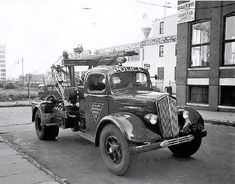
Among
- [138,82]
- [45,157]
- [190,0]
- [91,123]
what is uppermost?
[190,0]

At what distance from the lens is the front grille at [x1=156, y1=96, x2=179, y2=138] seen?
5.41 meters

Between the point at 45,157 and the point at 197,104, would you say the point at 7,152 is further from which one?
the point at 197,104

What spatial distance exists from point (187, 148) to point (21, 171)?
3618 millimetres

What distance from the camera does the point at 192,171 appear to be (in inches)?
216

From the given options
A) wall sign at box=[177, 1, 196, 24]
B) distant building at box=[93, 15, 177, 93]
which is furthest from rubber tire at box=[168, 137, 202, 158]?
distant building at box=[93, 15, 177, 93]

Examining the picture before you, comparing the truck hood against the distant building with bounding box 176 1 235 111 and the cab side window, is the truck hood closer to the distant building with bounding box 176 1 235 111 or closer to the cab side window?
the cab side window

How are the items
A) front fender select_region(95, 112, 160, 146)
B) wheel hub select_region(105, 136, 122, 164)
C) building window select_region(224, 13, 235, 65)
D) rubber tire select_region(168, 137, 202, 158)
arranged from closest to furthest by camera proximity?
front fender select_region(95, 112, 160, 146), wheel hub select_region(105, 136, 122, 164), rubber tire select_region(168, 137, 202, 158), building window select_region(224, 13, 235, 65)

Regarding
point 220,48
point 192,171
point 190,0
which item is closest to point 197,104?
point 220,48

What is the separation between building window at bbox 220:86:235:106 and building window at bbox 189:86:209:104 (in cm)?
101

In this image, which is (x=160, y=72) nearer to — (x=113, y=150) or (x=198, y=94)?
(x=198, y=94)

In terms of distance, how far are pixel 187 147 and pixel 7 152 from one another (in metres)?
4.33

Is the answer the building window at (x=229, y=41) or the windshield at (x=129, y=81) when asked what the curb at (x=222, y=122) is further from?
the windshield at (x=129, y=81)

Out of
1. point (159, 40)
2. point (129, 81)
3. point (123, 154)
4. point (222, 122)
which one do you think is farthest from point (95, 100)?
point (159, 40)

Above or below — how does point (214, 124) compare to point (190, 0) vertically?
below
